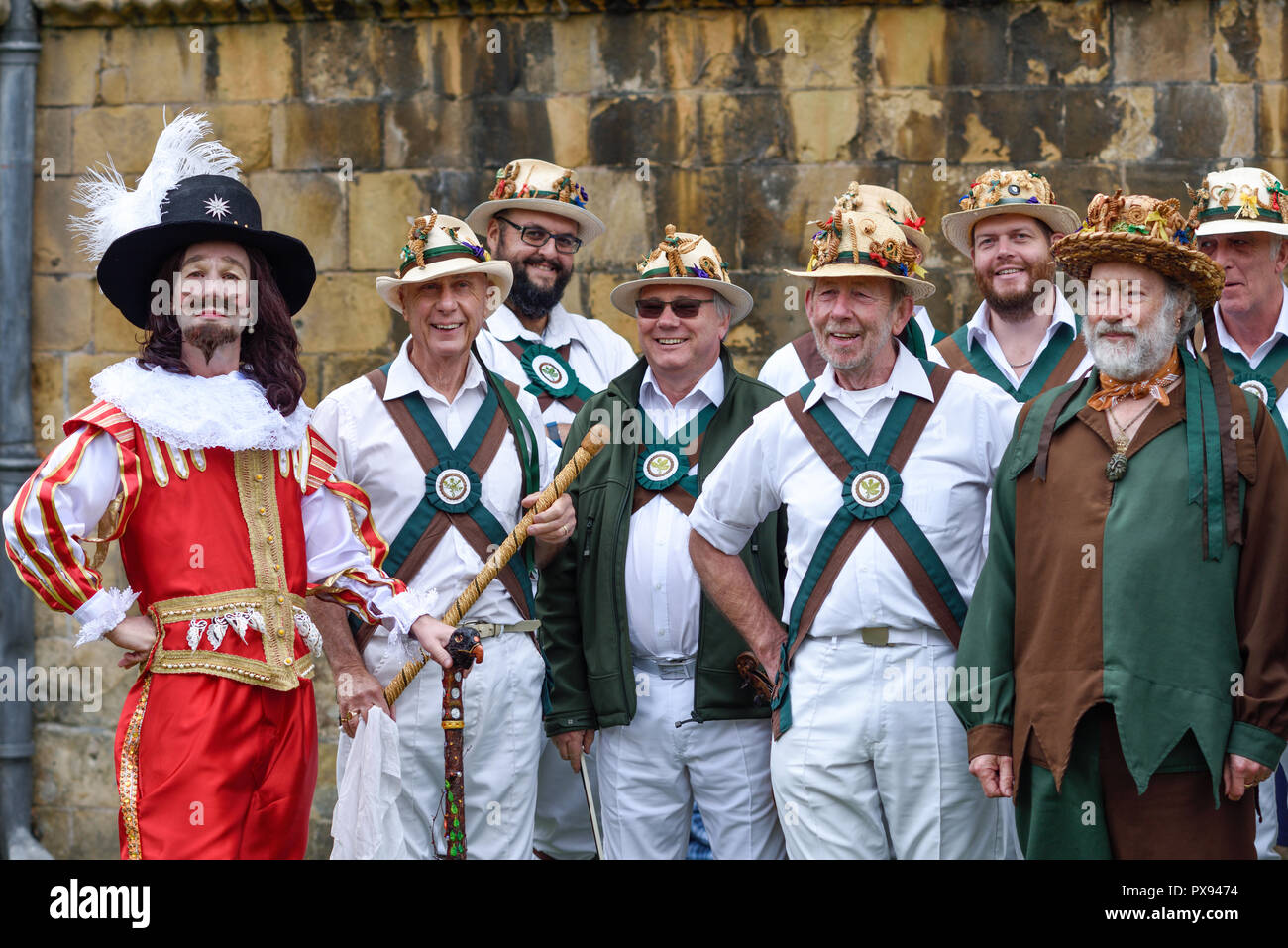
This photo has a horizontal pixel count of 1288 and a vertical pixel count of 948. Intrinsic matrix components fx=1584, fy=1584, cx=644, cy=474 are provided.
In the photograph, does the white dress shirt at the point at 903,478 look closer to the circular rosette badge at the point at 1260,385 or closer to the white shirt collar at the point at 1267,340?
the circular rosette badge at the point at 1260,385

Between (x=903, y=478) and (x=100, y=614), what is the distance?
7.06 feet

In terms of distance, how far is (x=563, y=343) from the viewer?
6.33m

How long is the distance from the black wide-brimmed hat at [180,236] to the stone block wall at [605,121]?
10.3 ft

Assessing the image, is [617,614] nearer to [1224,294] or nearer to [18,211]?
[1224,294]

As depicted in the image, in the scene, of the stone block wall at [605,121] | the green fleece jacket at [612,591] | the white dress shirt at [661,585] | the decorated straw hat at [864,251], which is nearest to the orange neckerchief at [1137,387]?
the decorated straw hat at [864,251]

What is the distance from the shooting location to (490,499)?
5.06 m

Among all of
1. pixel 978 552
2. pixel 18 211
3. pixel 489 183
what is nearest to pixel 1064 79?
pixel 489 183

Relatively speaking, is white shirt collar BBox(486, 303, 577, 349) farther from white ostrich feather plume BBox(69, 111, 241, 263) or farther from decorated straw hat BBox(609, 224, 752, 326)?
white ostrich feather plume BBox(69, 111, 241, 263)

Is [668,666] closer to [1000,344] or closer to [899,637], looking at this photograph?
[899,637]

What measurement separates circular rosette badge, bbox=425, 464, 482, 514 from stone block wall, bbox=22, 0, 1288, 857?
247 cm

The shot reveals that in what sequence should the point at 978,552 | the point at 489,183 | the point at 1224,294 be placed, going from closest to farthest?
the point at 978,552
the point at 1224,294
the point at 489,183

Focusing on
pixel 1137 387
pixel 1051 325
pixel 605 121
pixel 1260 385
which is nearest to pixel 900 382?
pixel 1137 387

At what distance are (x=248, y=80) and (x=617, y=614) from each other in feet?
12.6
